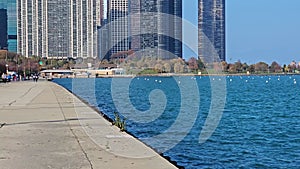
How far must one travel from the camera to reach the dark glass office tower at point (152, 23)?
71.3 ft

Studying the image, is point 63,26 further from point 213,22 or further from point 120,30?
point 120,30

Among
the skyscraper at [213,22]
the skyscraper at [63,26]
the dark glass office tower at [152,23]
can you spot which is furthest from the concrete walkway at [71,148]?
the skyscraper at [63,26]

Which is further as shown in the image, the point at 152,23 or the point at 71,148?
the point at 152,23

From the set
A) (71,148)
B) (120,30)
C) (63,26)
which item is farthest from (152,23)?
(63,26)

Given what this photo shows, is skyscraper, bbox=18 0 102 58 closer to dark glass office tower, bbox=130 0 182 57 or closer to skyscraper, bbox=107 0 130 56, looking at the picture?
skyscraper, bbox=107 0 130 56

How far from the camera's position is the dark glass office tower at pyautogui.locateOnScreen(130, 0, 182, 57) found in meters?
21.7

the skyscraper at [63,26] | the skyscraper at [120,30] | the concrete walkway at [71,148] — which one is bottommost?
the concrete walkway at [71,148]

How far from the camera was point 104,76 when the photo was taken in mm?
192500

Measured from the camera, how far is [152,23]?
21.5 meters

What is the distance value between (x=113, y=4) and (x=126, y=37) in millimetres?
14173

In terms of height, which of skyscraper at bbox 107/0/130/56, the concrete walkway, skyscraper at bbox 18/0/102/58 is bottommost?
the concrete walkway

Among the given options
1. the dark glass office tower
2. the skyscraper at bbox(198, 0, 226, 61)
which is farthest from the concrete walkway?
the skyscraper at bbox(198, 0, 226, 61)

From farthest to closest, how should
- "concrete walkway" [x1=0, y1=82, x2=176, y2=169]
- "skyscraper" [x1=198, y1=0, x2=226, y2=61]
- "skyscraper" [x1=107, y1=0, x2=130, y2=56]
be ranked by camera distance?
"skyscraper" [x1=198, y1=0, x2=226, y2=61] → "skyscraper" [x1=107, y1=0, x2=130, y2=56] → "concrete walkway" [x1=0, y1=82, x2=176, y2=169]

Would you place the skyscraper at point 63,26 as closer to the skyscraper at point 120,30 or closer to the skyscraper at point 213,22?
the skyscraper at point 213,22
